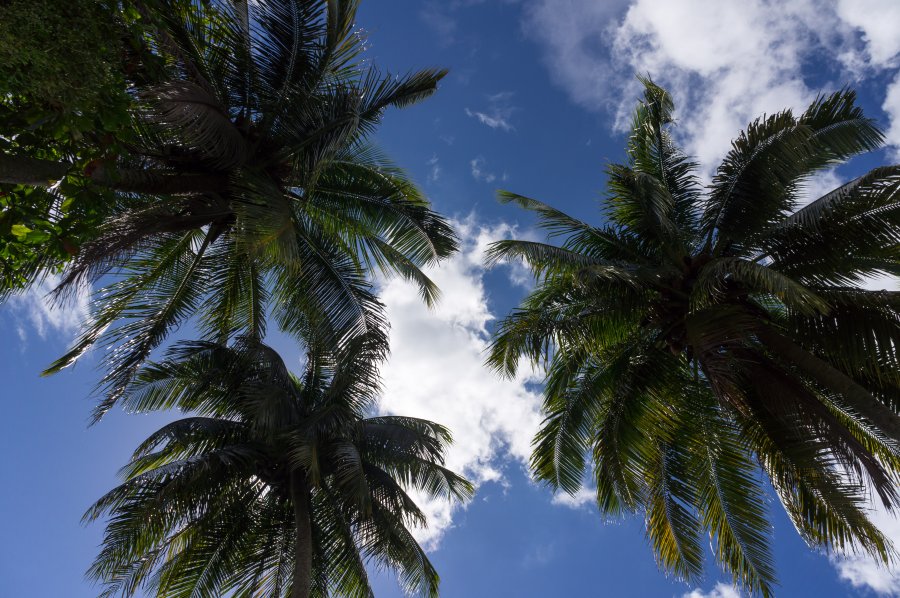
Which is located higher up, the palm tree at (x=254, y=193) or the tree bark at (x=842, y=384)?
the palm tree at (x=254, y=193)

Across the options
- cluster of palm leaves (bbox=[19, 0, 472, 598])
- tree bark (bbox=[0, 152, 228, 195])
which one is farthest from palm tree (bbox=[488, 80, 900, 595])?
tree bark (bbox=[0, 152, 228, 195])

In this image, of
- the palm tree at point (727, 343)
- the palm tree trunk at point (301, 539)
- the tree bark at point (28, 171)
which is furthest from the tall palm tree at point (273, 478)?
the tree bark at point (28, 171)

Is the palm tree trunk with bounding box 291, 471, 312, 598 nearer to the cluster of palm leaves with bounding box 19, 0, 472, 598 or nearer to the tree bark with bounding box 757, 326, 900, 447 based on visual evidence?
the cluster of palm leaves with bounding box 19, 0, 472, 598

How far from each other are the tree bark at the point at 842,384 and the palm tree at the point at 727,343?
31 mm

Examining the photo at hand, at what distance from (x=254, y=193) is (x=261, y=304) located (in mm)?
4219

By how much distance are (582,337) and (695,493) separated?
135 inches

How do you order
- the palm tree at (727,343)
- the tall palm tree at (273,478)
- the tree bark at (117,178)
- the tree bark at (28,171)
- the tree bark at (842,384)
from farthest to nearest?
1. the tall palm tree at (273,478)
2. the palm tree at (727,343)
3. the tree bark at (842,384)
4. the tree bark at (117,178)
5. the tree bark at (28,171)

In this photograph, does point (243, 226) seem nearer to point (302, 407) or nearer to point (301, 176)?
point (301, 176)

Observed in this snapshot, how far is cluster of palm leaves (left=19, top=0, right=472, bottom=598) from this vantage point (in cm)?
891

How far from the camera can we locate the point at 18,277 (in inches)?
243

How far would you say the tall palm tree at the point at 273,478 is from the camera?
10.8m

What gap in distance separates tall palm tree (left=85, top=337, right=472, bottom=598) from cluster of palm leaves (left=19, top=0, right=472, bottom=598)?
0.13 ft

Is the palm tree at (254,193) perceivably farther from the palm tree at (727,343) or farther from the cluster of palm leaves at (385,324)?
the palm tree at (727,343)

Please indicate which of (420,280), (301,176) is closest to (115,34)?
(301,176)
